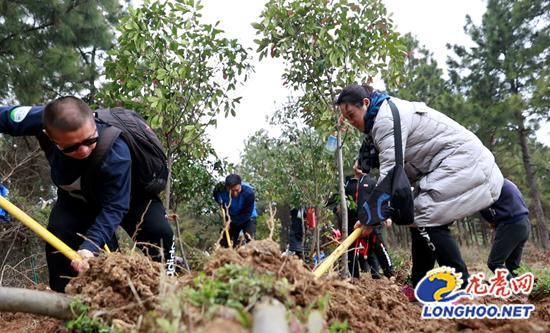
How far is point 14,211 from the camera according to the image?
2777mm

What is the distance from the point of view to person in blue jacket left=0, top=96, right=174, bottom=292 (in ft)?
8.44

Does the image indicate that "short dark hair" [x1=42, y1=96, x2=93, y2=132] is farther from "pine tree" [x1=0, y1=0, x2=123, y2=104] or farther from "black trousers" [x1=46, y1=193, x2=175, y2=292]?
"pine tree" [x1=0, y1=0, x2=123, y2=104]

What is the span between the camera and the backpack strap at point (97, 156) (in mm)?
2715

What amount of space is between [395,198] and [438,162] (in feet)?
1.53

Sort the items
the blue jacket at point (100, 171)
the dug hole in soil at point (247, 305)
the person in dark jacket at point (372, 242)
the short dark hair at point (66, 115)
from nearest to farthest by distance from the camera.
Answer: the dug hole in soil at point (247, 305) < the short dark hair at point (66, 115) < the blue jacket at point (100, 171) < the person in dark jacket at point (372, 242)

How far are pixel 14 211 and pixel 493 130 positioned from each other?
56.3 feet

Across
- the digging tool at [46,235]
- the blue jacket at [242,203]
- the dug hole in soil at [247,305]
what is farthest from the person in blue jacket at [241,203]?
the dug hole in soil at [247,305]

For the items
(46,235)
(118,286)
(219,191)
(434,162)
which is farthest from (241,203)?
(118,286)

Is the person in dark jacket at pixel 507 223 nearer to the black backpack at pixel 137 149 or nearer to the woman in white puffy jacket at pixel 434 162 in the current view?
the woman in white puffy jacket at pixel 434 162

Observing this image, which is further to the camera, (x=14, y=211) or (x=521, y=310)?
(x=14, y=211)

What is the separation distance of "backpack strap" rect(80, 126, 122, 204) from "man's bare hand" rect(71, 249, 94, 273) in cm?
47

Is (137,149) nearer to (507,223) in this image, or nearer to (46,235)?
(46,235)

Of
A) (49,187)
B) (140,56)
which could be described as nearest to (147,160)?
(140,56)

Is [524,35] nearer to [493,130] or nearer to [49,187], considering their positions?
[493,130]
